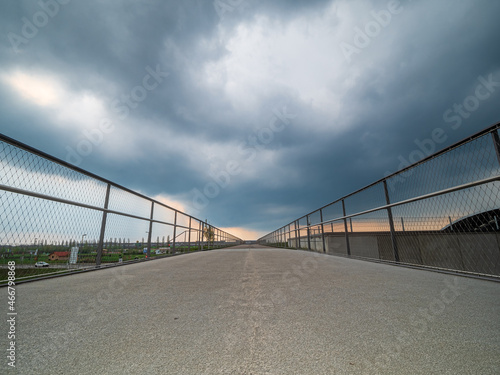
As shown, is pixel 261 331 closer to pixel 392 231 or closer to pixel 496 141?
pixel 496 141

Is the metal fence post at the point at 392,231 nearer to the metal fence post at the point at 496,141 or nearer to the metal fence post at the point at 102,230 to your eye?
the metal fence post at the point at 496,141

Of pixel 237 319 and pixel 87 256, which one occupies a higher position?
pixel 87 256

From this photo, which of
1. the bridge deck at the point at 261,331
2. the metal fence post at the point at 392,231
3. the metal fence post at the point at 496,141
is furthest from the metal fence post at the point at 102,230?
the metal fence post at the point at 496,141

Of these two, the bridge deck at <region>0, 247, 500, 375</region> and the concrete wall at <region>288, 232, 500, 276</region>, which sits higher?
the concrete wall at <region>288, 232, 500, 276</region>

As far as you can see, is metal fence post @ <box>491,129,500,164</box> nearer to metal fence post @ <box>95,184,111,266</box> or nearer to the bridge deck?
the bridge deck

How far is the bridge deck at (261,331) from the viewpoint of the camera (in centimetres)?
87

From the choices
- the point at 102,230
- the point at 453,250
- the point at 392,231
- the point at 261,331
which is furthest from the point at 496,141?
the point at 102,230

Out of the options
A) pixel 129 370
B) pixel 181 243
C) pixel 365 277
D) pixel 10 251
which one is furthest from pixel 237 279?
pixel 181 243

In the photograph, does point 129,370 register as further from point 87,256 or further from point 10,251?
point 87,256

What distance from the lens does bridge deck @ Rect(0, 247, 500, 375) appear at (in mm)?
866

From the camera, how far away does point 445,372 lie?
2.65 feet

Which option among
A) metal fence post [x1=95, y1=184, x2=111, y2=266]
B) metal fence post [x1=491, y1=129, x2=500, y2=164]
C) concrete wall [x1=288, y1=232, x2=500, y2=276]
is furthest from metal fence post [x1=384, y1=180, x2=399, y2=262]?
metal fence post [x1=95, y1=184, x2=111, y2=266]

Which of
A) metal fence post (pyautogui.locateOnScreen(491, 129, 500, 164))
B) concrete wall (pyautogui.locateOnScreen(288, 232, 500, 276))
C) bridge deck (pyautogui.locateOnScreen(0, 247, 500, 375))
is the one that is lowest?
bridge deck (pyautogui.locateOnScreen(0, 247, 500, 375))

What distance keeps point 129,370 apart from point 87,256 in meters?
3.42
